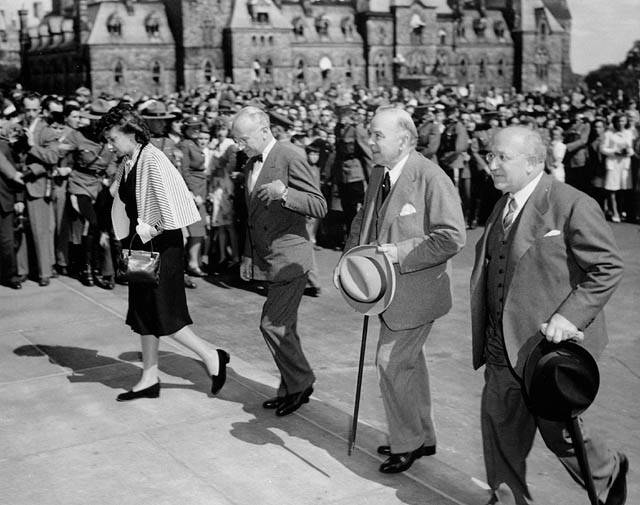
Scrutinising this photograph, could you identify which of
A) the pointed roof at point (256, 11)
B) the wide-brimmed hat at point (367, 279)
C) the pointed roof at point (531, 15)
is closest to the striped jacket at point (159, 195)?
the wide-brimmed hat at point (367, 279)

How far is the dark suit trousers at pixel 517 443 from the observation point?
12.3ft

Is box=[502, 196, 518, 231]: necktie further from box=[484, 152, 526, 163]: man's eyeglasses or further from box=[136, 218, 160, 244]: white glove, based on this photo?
box=[136, 218, 160, 244]: white glove

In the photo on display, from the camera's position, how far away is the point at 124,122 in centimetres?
530

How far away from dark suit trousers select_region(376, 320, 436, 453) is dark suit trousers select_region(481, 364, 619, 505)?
62 cm

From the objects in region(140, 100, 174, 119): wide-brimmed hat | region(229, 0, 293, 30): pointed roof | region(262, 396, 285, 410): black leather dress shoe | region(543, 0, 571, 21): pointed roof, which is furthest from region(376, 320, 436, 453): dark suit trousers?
region(543, 0, 571, 21): pointed roof

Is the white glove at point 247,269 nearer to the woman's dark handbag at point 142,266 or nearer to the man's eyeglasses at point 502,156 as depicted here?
the woman's dark handbag at point 142,266

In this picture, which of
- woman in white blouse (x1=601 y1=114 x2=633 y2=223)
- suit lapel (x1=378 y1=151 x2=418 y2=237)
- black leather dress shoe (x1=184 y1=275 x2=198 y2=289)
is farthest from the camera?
woman in white blouse (x1=601 y1=114 x2=633 y2=223)

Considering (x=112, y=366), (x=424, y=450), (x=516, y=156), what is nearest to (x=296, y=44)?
(x=112, y=366)

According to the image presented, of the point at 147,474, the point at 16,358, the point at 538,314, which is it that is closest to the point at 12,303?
the point at 16,358

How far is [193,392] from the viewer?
5.73m

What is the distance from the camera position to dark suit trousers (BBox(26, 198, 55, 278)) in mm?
9172

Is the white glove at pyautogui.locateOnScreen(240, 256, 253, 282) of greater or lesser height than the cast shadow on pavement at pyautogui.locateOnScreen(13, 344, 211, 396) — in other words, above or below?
above

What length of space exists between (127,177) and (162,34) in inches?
2607

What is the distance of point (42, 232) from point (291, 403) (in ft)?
16.6
